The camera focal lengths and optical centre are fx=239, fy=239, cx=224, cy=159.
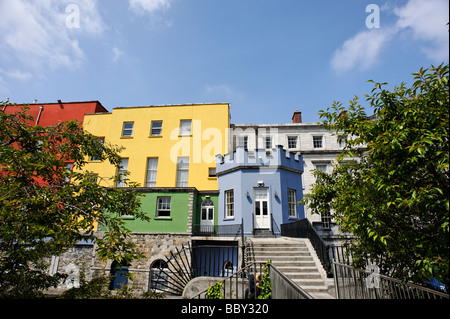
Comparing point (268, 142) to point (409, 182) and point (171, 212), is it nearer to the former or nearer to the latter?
point (171, 212)

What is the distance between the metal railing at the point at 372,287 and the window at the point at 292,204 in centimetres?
1098

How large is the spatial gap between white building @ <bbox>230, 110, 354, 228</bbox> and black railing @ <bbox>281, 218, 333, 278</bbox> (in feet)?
35.6

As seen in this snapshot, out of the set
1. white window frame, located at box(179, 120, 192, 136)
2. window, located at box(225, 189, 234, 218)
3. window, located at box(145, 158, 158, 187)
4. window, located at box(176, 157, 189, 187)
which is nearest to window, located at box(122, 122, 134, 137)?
window, located at box(145, 158, 158, 187)

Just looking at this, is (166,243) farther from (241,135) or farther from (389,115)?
(389,115)

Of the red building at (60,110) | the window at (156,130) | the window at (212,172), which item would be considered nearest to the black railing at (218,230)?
the window at (212,172)

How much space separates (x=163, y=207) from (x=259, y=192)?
709cm

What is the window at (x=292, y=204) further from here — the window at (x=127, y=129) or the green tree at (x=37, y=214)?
the window at (x=127, y=129)

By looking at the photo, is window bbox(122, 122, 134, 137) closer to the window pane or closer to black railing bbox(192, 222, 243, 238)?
black railing bbox(192, 222, 243, 238)

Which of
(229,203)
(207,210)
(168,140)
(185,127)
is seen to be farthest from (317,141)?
(168,140)

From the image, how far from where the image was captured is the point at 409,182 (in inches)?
151

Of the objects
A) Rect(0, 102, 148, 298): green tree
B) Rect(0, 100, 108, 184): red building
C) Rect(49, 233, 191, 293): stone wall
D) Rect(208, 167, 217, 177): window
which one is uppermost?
Rect(0, 100, 108, 184): red building

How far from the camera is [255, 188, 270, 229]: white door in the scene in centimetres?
1658

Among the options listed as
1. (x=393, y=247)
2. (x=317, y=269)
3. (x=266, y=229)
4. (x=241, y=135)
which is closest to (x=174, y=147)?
(x=241, y=135)

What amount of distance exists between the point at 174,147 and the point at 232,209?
27.6 feet
